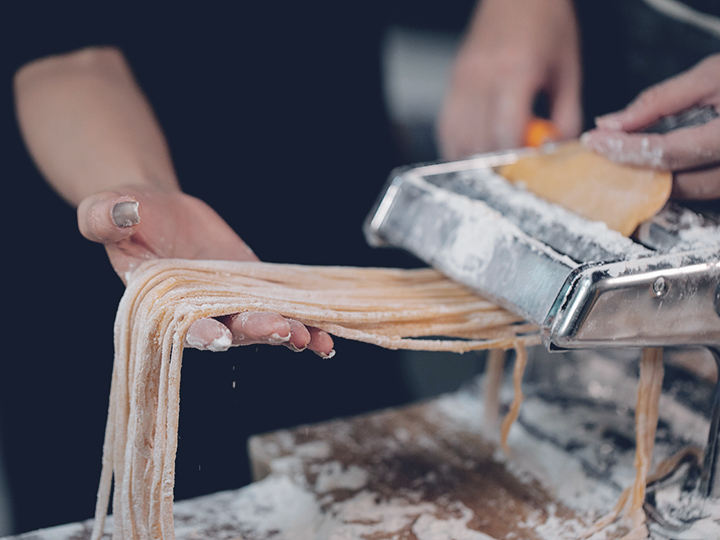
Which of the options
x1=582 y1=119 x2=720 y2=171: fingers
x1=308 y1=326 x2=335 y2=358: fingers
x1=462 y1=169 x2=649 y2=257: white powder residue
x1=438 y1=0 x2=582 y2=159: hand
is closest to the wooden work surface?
x1=308 y1=326 x2=335 y2=358: fingers

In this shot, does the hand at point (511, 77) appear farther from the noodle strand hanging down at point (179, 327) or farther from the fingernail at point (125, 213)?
the fingernail at point (125, 213)

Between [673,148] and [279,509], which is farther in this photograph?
[279,509]

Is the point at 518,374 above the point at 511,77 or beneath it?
beneath

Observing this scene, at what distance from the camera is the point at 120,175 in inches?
53.7

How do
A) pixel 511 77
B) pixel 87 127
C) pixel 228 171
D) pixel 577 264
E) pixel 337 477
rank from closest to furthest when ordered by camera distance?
pixel 577 264 → pixel 337 477 → pixel 87 127 → pixel 511 77 → pixel 228 171

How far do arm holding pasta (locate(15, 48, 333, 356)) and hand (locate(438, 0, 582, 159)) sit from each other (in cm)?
93

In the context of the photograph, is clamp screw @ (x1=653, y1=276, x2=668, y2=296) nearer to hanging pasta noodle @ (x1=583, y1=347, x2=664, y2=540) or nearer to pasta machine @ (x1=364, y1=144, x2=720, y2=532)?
pasta machine @ (x1=364, y1=144, x2=720, y2=532)

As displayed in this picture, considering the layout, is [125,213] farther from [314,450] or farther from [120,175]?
[314,450]

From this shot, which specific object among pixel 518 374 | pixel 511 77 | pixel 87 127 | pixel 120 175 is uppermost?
pixel 511 77

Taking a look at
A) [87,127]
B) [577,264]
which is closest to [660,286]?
[577,264]

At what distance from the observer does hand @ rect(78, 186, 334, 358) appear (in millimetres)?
896

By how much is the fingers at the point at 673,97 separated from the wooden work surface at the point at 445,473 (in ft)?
2.42

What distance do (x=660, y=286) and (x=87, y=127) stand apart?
1.30m

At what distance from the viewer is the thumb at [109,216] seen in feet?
3.22
